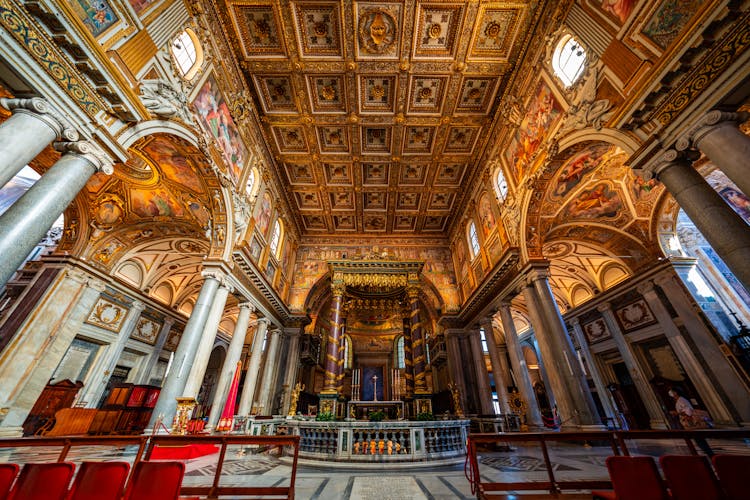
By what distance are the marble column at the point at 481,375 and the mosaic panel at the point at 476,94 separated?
33.6 feet

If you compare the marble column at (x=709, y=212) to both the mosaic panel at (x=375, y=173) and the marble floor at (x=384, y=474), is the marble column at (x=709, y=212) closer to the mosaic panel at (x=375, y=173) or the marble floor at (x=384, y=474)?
the marble floor at (x=384, y=474)

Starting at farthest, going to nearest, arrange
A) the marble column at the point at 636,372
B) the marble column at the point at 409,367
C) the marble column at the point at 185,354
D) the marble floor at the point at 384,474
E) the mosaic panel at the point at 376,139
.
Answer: the mosaic panel at the point at 376,139
the marble column at the point at 409,367
the marble column at the point at 636,372
the marble column at the point at 185,354
the marble floor at the point at 384,474

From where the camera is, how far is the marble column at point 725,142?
3.64m

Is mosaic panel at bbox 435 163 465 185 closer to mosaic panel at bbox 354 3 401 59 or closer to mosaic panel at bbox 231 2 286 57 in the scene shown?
mosaic panel at bbox 354 3 401 59

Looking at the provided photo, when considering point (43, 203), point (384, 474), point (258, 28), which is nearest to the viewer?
point (43, 203)

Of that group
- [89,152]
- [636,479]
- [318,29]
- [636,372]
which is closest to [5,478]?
[89,152]

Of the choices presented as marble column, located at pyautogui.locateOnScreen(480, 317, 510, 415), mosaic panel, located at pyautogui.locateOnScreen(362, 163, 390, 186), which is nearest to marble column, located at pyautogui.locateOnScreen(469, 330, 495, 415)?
marble column, located at pyautogui.locateOnScreen(480, 317, 510, 415)

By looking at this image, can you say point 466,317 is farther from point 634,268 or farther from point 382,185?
point 382,185

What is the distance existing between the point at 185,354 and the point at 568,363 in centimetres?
1039

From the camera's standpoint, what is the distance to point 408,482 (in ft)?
13.2

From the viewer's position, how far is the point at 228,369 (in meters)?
9.42

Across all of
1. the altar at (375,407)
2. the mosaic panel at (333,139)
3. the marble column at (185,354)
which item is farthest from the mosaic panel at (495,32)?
the altar at (375,407)

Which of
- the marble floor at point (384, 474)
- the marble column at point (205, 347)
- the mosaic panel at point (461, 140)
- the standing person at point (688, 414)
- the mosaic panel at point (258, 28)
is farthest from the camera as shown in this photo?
the mosaic panel at point (461, 140)

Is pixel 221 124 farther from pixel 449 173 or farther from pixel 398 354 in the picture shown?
Answer: pixel 398 354
